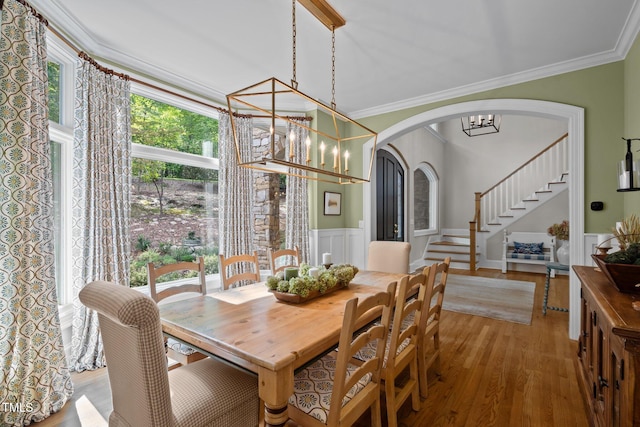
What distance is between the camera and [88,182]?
2539 mm

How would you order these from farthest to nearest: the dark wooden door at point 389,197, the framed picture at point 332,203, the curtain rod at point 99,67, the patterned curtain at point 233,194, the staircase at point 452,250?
the staircase at point 452,250 < the dark wooden door at point 389,197 < the framed picture at point 332,203 < the patterned curtain at point 233,194 < the curtain rod at point 99,67

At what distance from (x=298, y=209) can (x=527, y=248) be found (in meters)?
5.49

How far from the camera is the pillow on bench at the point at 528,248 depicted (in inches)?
259

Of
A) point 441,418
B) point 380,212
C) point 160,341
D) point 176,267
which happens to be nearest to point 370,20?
point 176,267

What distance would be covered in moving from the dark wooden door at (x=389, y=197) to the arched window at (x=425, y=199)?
1.23 metres

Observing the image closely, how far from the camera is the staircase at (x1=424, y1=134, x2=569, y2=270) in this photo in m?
6.82

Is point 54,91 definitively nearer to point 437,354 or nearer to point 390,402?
point 390,402

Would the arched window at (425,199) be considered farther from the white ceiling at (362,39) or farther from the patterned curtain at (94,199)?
the patterned curtain at (94,199)

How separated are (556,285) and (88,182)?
6.97m

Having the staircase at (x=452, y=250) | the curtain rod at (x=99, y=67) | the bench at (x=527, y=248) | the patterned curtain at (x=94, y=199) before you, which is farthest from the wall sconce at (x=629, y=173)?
the staircase at (x=452, y=250)

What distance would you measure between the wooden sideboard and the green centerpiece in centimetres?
144

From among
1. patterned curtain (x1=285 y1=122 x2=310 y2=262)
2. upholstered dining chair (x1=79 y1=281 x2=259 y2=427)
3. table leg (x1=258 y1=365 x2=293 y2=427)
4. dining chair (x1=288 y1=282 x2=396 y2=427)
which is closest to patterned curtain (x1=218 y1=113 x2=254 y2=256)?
patterned curtain (x1=285 y1=122 x2=310 y2=262)

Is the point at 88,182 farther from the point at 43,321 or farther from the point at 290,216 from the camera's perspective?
the point at 290,216

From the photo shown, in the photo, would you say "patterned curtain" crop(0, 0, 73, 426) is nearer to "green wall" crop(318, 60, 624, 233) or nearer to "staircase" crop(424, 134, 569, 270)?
"green wall" crop(318, 60, 624, 233)
